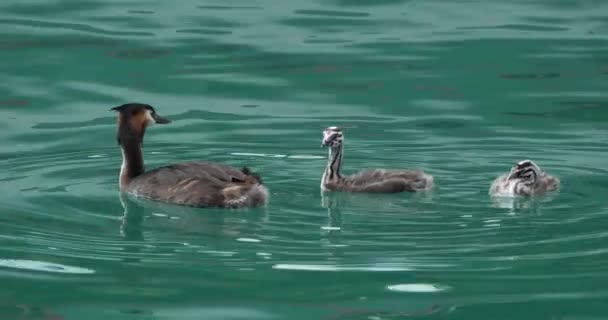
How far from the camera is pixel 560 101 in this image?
740 inches

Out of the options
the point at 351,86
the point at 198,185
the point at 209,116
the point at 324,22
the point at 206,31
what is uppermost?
the point at 324,22

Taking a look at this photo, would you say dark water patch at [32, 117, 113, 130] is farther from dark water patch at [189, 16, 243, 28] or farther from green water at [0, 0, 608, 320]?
dark water patch at [189, 16, 243, 28]

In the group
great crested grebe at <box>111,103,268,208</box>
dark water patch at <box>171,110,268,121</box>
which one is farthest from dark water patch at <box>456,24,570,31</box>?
great crested grebe at <box>111,103,268,208</box>

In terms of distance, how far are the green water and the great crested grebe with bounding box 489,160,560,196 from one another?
17cm

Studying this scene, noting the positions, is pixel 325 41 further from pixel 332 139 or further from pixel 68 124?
pixel 332 139

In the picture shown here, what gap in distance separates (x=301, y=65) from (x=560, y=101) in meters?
3.15

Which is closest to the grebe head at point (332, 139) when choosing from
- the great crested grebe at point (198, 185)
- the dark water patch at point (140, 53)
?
the great crested grebe at point (198, 185)

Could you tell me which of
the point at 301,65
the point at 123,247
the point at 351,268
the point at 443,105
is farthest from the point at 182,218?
the point at 301,65

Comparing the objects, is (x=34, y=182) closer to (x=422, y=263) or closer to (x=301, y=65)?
(x=422, y=263)

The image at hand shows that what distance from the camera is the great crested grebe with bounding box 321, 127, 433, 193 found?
13961 millimetres

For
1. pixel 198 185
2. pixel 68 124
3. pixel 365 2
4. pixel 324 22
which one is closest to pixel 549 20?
pixel 365 2

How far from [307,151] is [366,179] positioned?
1.85 m

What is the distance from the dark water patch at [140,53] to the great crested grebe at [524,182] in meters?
7.61

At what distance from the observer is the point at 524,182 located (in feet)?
45.4
